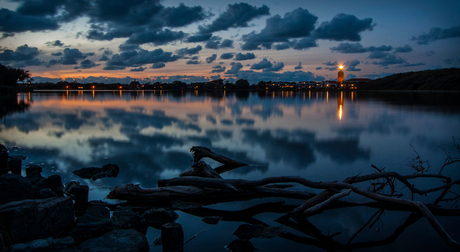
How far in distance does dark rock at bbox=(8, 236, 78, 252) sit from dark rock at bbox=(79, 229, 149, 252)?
257 mm

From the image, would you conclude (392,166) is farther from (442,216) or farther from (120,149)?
(120,149)

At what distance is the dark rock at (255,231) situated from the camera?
19.7 ft

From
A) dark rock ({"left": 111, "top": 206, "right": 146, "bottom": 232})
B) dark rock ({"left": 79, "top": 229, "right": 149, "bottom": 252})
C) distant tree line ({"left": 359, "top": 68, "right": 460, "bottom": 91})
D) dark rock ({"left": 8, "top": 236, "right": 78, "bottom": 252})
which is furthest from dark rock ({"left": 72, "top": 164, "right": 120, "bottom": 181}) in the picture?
distant tree line ({"left": 359, "top": 68, "right": 460, "bottom": 91})

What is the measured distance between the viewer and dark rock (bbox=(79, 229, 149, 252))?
504cm

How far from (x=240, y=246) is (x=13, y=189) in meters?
4.97

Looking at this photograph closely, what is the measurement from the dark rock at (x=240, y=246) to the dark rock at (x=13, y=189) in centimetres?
458

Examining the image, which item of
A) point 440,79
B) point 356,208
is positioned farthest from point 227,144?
point 440,79

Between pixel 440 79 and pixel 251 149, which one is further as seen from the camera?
pixel 440 79

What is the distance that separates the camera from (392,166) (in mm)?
11570

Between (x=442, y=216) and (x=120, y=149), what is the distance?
1285 centimetres

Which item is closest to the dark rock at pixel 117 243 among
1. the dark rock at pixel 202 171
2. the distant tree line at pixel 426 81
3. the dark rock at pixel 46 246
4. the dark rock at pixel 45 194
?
the dark rock at pixel 46 246

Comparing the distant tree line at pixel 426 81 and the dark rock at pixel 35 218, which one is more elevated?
the distant tree line at pixel 426 81

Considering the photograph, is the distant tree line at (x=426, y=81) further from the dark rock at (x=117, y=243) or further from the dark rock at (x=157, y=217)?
the dark rock at (x=117, y=243)

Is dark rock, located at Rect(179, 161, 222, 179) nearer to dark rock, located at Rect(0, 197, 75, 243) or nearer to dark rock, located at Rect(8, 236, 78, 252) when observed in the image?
dark rock, located at Rect(0, 197, 75, 243)
